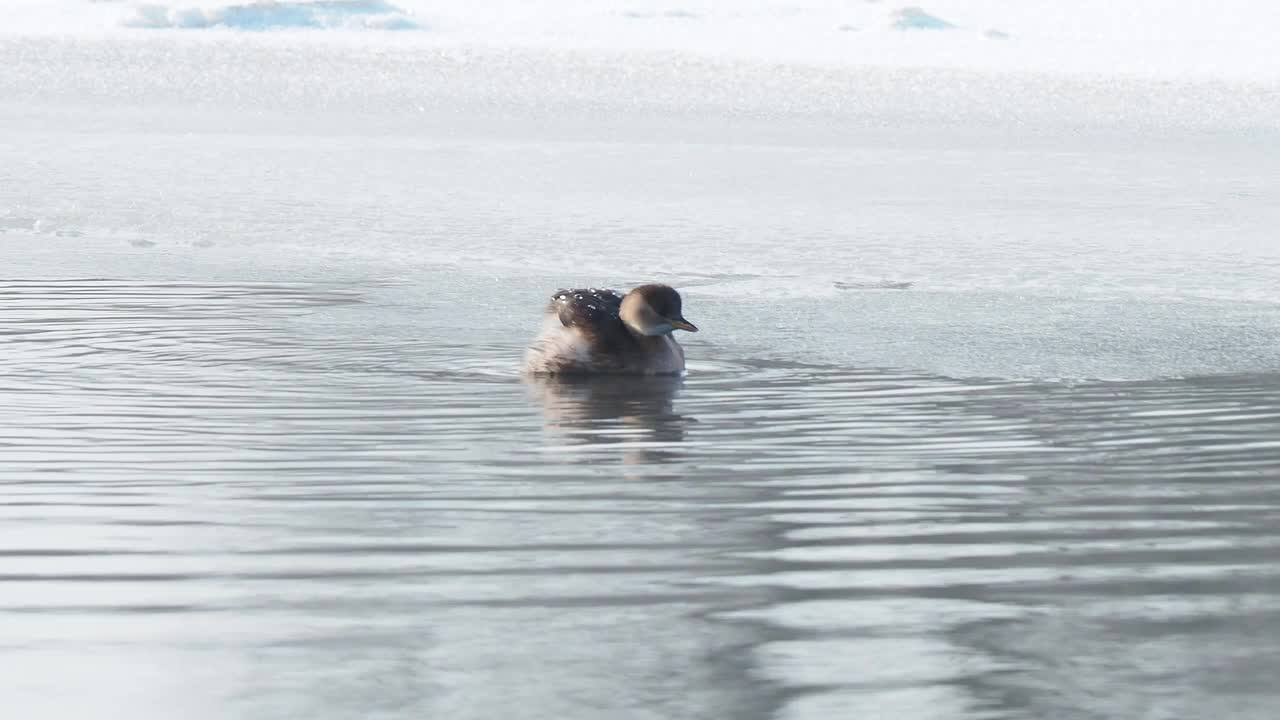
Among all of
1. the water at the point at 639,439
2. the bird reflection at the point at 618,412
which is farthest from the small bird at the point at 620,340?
the water at the point at 639,439

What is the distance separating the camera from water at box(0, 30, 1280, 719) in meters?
3.81

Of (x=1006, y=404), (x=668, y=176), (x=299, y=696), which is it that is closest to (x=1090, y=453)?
(x=1006, y=404)

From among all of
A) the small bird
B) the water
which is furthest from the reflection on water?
the small bird

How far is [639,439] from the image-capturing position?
6.80 meters

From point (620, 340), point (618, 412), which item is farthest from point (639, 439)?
point (620, 340)

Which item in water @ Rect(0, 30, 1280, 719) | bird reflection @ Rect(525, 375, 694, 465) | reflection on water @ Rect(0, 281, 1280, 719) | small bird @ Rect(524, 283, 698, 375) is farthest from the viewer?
small bird @ Rect(524, 283, 698, 375)

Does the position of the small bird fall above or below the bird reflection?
above

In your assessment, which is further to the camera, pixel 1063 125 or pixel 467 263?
pixel 1063 125

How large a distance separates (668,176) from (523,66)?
5531 mm

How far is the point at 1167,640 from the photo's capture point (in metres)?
3.96

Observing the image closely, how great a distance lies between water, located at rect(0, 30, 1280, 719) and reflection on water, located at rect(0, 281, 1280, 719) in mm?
16

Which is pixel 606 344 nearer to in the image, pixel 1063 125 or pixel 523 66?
pixel 1063 125

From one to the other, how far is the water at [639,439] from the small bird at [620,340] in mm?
232

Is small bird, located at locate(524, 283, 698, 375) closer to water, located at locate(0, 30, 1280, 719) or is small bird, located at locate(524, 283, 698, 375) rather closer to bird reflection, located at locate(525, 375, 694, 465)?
bird reflection, located at locate(525, 375, 694, 465)
